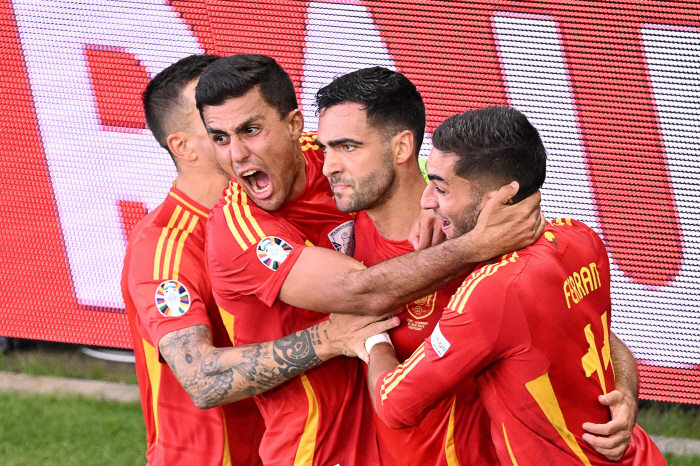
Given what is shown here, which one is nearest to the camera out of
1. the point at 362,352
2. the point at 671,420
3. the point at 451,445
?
the point at 362,352

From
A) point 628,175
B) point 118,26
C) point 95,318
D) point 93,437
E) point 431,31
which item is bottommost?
point 93,437

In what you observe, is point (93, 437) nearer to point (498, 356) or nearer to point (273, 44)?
point (273, 44)

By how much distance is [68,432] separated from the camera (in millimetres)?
4938

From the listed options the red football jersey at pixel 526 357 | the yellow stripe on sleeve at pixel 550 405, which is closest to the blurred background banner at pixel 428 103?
the red football jersey at pixel 526 357

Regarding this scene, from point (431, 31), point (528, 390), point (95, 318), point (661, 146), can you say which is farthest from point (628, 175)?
point (95, 318)

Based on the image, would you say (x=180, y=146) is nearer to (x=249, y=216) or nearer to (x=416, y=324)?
(x=249, y=216)

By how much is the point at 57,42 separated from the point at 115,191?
102 centimetres

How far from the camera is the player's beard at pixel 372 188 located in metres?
2.61

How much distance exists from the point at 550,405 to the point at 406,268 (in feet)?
1.99

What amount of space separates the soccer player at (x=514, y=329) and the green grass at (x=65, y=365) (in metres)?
3.81

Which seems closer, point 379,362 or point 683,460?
point 379,362

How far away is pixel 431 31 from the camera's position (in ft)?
14.4

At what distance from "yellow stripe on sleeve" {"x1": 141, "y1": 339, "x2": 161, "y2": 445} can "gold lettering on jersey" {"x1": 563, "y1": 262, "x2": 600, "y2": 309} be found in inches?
66.5

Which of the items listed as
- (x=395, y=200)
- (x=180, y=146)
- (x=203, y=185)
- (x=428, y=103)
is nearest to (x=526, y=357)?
(x=395, y=200)
